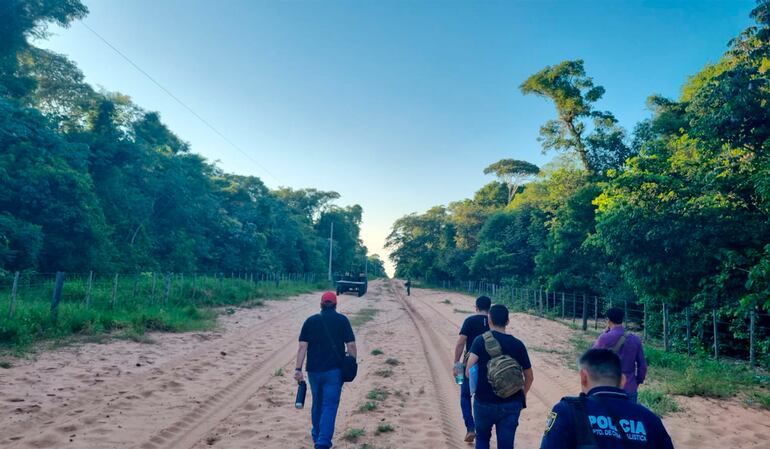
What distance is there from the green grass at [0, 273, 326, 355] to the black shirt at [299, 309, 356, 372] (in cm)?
753

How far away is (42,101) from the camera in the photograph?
81.0ft

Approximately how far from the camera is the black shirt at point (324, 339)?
4.78 meters

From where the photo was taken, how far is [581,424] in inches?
79.1

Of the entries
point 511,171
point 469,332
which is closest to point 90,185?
point 469,332

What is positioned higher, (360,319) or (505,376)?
(505,376)

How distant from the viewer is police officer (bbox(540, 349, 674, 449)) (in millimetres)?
1984

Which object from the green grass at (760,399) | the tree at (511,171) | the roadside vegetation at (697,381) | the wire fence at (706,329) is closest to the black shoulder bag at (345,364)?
the roadside vegetation at (697,381)

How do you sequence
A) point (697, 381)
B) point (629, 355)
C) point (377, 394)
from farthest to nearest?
point (697, 381) < point (377, 394) < point (629, 355)

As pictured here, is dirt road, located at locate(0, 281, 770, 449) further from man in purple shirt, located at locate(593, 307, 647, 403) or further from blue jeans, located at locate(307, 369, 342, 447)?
man in purple shirt, located at locate(593, 307, 647, 403)

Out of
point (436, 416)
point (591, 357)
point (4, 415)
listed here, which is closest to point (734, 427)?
point (436, 416)

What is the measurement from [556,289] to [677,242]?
Answer: 38.2ft

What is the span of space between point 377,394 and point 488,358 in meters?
4.26

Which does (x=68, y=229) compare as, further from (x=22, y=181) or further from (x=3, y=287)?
(x=3, y=287)

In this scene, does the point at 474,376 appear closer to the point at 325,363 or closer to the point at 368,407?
the point at 325,363
